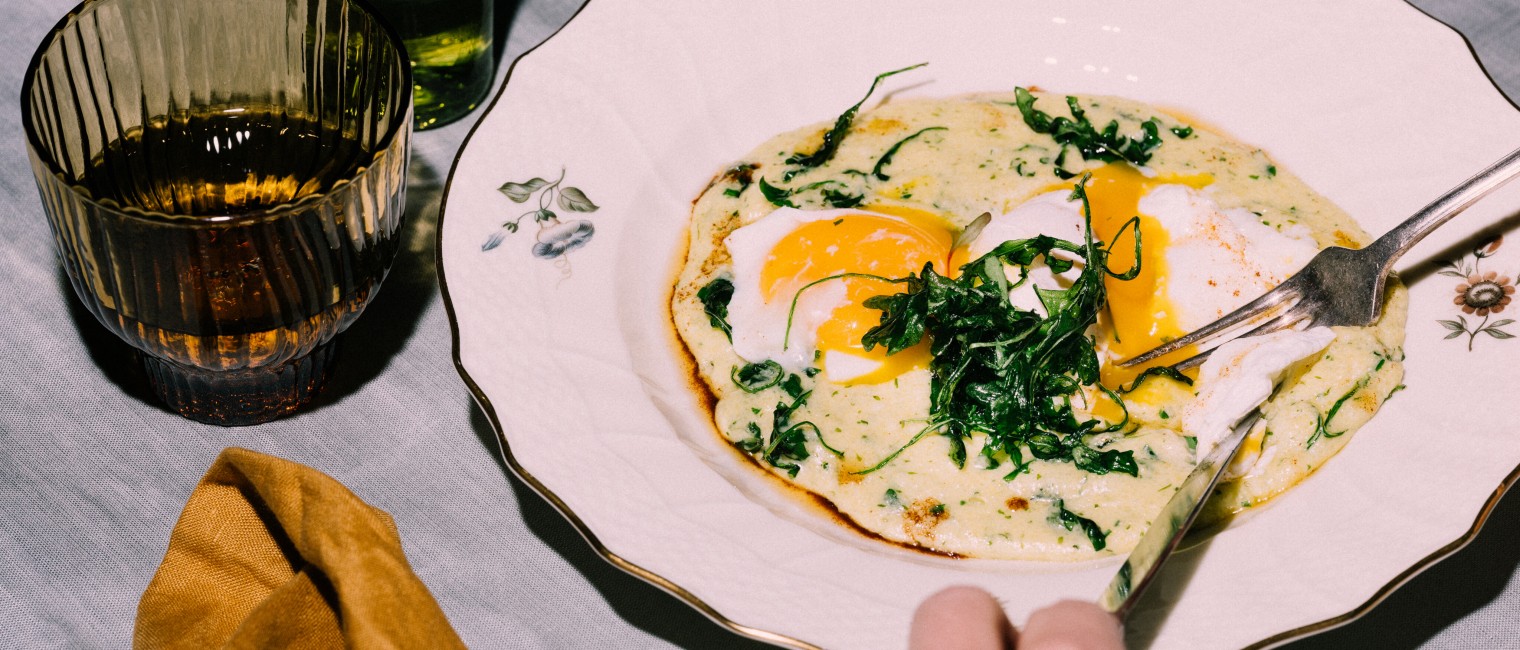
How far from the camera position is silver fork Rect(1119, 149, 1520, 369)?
11.7ft

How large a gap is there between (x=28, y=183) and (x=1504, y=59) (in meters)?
4.91

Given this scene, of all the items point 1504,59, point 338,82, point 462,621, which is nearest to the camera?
point 462,621

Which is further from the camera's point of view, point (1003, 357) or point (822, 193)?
point (822, 193)

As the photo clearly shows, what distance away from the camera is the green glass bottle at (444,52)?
13.0ft

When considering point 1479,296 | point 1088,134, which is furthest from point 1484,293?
point 1088,134

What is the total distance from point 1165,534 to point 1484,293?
1465 millimetres

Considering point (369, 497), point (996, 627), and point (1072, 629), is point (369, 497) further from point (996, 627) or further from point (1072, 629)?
point (1072, 629)

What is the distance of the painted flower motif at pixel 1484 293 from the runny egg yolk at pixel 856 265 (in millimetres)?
1407

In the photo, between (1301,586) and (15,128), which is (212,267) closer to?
(15,128)

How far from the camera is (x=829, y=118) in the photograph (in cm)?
425

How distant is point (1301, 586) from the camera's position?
114 inches

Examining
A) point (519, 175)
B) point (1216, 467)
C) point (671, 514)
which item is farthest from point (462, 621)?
point (1216, 467)

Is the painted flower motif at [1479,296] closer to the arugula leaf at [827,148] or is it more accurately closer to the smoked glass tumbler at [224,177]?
the arugula leaf at [827,148]

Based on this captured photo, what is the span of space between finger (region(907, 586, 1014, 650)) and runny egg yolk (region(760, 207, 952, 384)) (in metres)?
1.02
